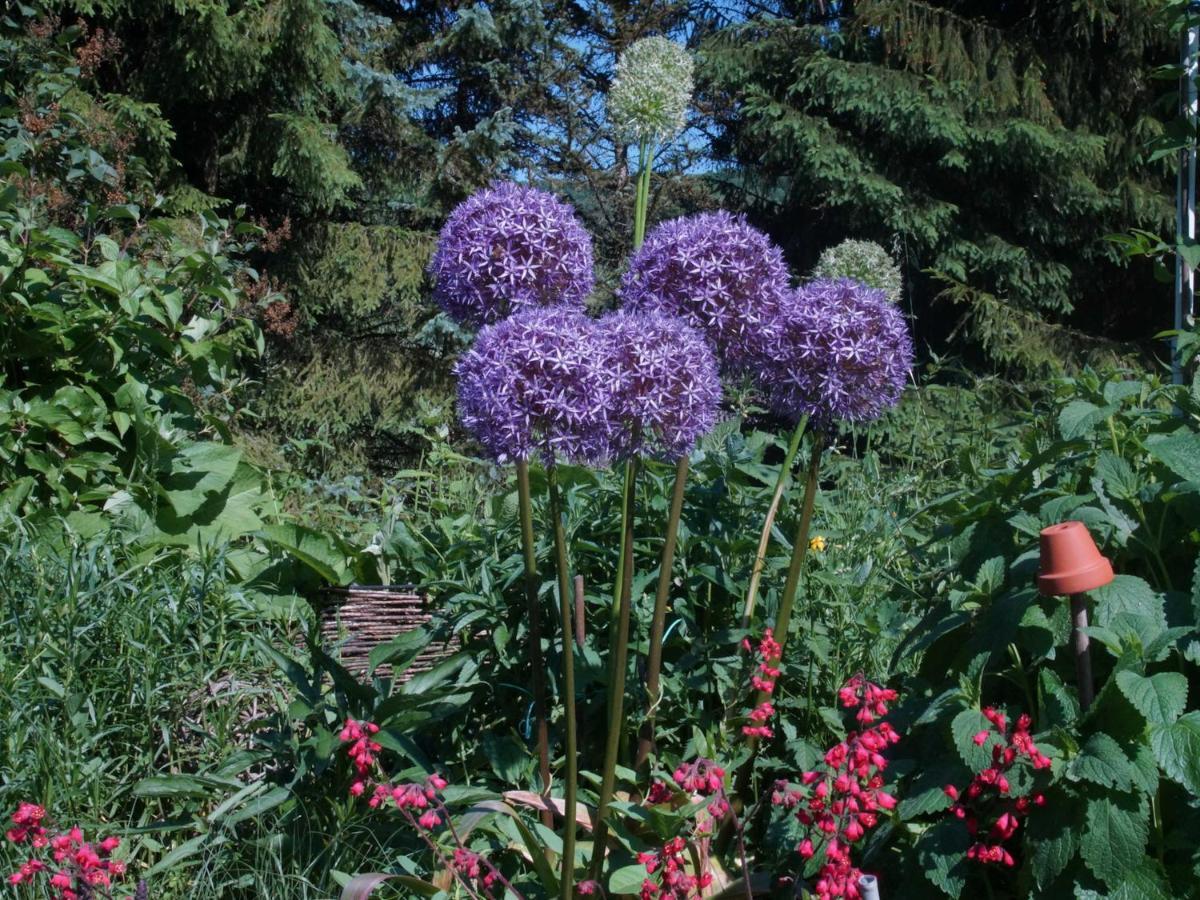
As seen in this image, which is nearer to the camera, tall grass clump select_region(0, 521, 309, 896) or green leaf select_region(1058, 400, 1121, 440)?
green leaf select_region(1058, 400, 1121, 440)

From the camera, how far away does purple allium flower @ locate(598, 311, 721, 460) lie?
1836mm

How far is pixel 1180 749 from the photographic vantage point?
66.6 inches

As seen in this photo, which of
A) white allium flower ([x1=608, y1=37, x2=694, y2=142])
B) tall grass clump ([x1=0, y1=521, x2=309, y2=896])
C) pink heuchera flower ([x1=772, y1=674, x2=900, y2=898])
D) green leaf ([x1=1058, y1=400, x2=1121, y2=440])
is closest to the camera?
pink heuchera flower ([x1=772, y1=674, x2=900, y2=898])

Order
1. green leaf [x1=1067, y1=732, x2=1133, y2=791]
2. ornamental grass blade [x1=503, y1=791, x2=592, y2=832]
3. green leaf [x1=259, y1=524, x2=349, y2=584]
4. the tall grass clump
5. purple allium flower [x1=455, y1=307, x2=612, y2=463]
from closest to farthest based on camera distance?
1. green leaf [x1=1067, y1=732, x2=1133, y2=791]
2. purple allium flower [x1=455, y1=307, x2=612, y2=463]
3. ornamental grass blade [x1=503, y1=791, x2=592, y2=832]
4. the tall grass clump
5. green leaf [x1=259, y1=524, x2=349, y2=584]

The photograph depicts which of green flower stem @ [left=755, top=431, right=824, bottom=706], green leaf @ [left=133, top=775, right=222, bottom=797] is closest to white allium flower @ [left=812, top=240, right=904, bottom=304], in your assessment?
green flower stem @ [left=755, top=431, right=824, bottom=706]

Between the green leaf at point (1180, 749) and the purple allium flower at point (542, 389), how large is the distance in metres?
0.97

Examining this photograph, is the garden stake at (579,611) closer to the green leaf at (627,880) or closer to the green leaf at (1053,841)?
the green leaf at (627,880)

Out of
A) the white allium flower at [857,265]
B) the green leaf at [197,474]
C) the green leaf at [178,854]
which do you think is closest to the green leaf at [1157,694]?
the green leaf at [178,854]

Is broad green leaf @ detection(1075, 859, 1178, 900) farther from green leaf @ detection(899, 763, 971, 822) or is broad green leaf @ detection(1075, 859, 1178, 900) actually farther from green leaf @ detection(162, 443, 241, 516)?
green leaf @ detection(162, 443, 241, 516)

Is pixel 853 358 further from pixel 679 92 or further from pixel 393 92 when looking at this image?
pixel 393 92

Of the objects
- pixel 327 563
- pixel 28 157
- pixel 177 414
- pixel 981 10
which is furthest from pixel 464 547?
pixel 981 10

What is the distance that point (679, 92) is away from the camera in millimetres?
2869

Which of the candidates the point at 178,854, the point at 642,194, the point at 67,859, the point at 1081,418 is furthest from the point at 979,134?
the point at 67,859

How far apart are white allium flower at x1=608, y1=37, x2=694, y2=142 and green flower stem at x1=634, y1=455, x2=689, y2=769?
107cm
